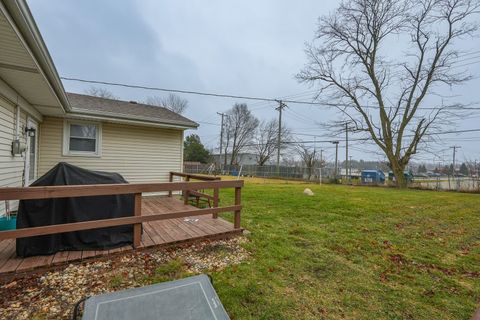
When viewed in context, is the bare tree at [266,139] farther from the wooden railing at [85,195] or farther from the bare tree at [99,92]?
the wooden railing at [85,195]

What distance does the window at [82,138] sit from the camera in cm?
695

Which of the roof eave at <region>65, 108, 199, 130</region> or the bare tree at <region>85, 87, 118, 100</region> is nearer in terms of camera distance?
the roof eave at <region>65, 108, 199, 130</region>

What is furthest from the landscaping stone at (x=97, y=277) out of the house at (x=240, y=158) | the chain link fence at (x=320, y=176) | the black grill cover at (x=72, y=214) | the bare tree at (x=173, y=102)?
the house at (x=240, y=158)

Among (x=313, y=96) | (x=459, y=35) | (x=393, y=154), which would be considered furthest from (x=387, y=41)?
(x=393, y=154)

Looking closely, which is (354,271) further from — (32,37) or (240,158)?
(240,158)

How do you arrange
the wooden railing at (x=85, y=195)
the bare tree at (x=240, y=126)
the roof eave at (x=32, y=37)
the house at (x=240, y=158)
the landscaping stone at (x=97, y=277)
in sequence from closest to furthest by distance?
1. the roof eave at (x=32, y=37)
2. the landscaping stone at (x=97, y=277)
3. the wooden railing at (x=85, y=195)
4. the bare tree at (x=240, y=126)
5. the house at (x=240, y=158)

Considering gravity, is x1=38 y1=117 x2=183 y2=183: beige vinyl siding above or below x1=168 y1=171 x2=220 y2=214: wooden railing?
above

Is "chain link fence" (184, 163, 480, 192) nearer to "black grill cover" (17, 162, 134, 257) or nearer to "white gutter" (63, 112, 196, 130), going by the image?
"white gutter" (63, 112, 196, 130)

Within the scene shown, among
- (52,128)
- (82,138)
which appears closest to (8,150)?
(52,128)

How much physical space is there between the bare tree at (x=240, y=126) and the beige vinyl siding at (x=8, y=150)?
3539cm

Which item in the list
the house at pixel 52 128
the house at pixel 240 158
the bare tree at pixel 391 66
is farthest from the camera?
the house at pixel 240 158

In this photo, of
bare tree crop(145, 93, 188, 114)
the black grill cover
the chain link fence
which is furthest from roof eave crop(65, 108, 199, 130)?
bare tree crop(145, 93, 188, 114)

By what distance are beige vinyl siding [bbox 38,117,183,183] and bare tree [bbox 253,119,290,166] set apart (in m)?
30.9

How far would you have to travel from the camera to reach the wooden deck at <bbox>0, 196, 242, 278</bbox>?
9.07ft
